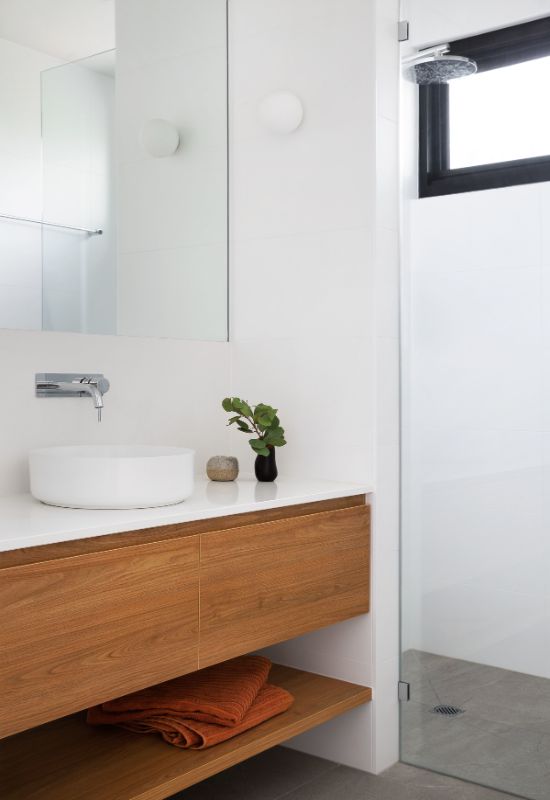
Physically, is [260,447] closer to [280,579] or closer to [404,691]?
[280,579]

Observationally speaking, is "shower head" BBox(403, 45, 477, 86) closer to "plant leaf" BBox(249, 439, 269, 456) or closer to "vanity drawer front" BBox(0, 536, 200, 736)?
"plant leaf" BBox(249, 439, 269, 456)

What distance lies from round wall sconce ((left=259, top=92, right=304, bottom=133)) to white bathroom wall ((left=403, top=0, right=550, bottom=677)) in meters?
0.33

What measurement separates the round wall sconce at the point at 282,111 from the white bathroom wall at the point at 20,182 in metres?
0.67

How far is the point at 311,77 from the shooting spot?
2.75 m

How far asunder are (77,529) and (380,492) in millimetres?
1104

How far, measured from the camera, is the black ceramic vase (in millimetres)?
2645

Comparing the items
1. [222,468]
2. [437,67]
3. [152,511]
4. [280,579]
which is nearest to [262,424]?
[222,468]

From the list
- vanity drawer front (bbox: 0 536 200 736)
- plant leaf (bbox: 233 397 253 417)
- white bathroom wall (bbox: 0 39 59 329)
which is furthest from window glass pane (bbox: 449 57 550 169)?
vanity drawer front (bbox: 0 536 200 736)

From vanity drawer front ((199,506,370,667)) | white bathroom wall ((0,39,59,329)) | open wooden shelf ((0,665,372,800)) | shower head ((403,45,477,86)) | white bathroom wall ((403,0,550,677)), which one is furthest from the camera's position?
shower head ((403,45,477,86))

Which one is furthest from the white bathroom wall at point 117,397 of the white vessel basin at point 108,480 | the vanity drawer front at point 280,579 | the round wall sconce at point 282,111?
the round wall sconce at point 282,111

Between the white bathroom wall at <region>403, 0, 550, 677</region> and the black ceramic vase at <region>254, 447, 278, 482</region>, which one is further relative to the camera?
the black ceramic vase at <region>254, 447, 278, 482</region>

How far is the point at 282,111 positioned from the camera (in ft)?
8.95

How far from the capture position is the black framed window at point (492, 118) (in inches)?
96.0

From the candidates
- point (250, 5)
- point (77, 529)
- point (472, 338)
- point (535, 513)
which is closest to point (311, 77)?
point (250, 5)
